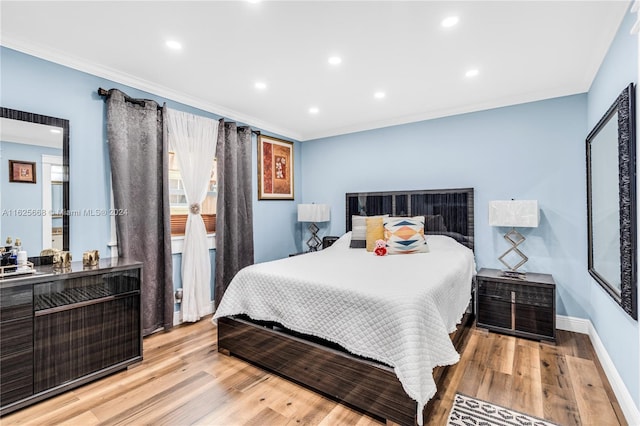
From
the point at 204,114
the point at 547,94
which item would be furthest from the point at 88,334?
the point at 547,94

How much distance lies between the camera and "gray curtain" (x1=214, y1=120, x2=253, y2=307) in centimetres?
371

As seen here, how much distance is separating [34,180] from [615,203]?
13.7 feet

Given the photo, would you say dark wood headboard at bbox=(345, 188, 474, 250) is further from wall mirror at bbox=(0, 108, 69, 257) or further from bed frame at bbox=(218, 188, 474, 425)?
wall mirror at bbox=(0, 108, 69, 257)

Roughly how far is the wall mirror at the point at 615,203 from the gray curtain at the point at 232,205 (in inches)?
137

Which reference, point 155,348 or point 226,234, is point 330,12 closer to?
point 226,234

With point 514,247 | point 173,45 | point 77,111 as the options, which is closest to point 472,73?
point 514,247

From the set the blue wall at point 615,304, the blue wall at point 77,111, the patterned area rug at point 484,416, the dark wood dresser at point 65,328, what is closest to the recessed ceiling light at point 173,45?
the blue wall at point 77,111

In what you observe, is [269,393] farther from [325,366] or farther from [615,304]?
[615,304]

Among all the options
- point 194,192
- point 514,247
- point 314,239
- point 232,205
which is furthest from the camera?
point 314,239

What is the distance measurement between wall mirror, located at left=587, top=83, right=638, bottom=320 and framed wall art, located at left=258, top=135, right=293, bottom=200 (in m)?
3.65

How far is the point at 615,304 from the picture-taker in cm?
214

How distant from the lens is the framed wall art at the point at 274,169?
14.6ft

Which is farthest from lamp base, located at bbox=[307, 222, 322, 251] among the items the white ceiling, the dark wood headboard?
the white ceiling

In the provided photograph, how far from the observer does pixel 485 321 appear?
3146 millimetres
